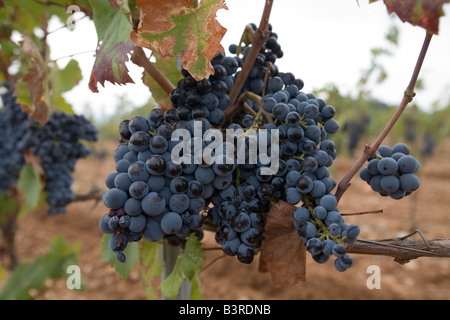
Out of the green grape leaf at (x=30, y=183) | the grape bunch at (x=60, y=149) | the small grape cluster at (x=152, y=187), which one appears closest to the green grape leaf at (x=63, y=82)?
the grape bunch at (x=60, y=149)

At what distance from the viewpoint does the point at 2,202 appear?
104 inches

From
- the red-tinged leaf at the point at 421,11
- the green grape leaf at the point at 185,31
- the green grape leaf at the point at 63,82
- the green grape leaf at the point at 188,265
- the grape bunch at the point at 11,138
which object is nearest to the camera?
the red-tinged leaf at the point at 421,11

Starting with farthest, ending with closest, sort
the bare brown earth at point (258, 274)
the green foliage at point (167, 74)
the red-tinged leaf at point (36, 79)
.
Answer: the bare brown earth at point (258, 274), the red-tinged leaf at point (36, 79), the green foliage at point (167, 74)

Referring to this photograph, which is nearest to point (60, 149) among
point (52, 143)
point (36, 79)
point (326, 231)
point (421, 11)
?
point (52, 143)

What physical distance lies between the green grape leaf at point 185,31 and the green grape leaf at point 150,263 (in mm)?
758

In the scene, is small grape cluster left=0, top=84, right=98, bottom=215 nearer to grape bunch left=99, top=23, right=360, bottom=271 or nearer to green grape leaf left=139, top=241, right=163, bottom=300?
green grape leaf left=139, top=241, right=163, bottom=300

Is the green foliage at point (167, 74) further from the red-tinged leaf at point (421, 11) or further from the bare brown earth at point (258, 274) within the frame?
the bare brown earth at point (258, 274)

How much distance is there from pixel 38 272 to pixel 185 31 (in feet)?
8.29

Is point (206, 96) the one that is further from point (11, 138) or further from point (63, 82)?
point (11, 138)

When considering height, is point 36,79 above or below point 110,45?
above

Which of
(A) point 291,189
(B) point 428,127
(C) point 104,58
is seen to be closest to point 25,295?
(C) point 104,58

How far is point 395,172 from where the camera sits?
0.83m

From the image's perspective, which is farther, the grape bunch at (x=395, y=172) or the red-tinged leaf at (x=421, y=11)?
the grape bunch at (x=395, y=172)

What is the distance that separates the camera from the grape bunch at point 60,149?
186 centimetres
